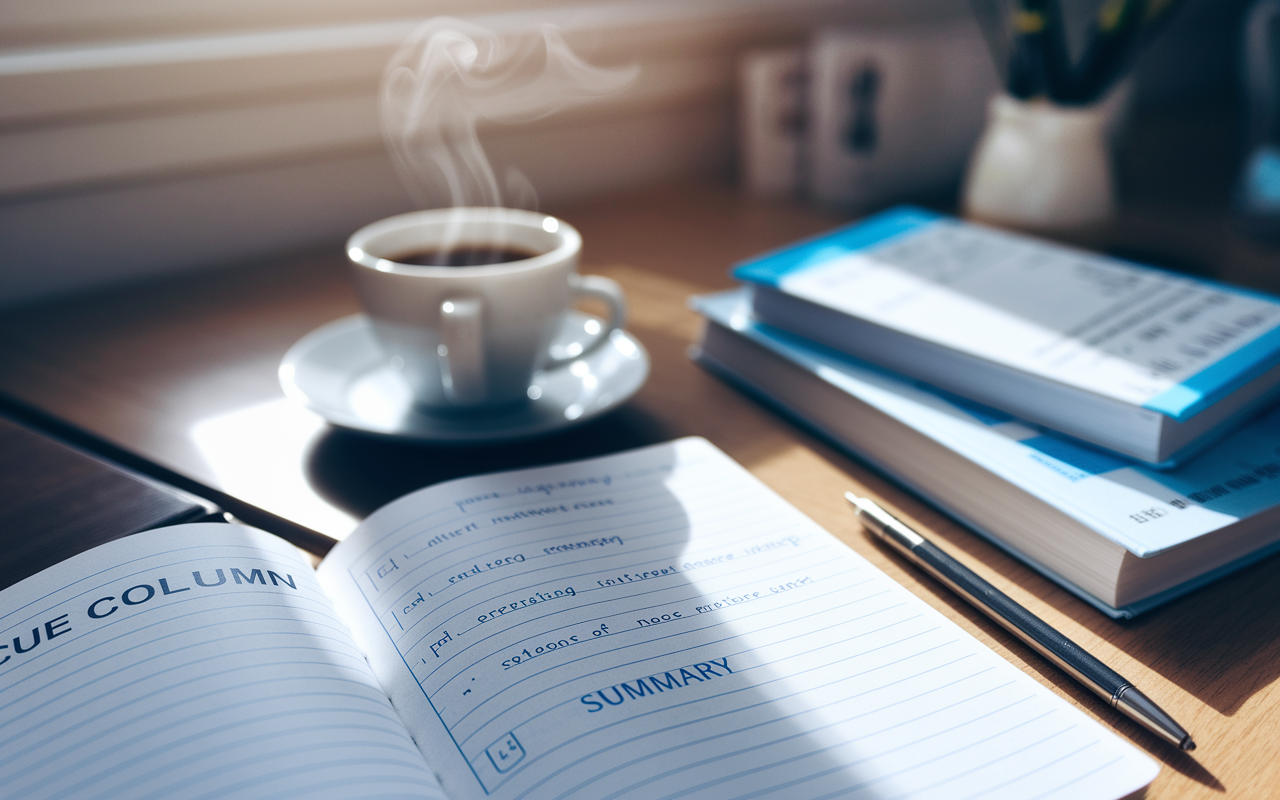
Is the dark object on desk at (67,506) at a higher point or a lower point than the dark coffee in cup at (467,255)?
lower

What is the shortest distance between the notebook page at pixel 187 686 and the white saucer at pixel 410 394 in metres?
0.15

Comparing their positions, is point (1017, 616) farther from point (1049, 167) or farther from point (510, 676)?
point (1049, 167)

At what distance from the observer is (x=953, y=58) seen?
1050mm

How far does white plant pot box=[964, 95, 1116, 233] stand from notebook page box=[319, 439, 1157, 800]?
2.05 ft

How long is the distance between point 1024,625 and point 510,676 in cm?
21

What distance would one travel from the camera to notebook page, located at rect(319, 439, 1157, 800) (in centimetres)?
28

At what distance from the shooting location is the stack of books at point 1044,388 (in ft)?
1.29

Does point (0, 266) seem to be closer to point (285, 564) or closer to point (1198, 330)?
point (285, 564)

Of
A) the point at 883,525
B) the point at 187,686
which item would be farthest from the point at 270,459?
the point at 883,525

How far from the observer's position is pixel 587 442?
528mm

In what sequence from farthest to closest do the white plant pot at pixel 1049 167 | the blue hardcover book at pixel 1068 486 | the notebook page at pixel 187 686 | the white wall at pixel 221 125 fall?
the white plant pot at pixel 1049 167 < the white wall at pixel 221 125 < the blue hardcover book at pixel 1068 486 < the notebook page at pixel 187 686

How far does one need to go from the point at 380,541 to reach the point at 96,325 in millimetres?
491

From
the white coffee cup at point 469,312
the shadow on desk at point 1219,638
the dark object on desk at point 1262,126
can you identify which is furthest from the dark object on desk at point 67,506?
the dark object on desk at point 1262,126

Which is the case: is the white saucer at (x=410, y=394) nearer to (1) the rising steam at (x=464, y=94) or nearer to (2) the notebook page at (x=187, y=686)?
(2) the notebook page at (x=187, y=686)
